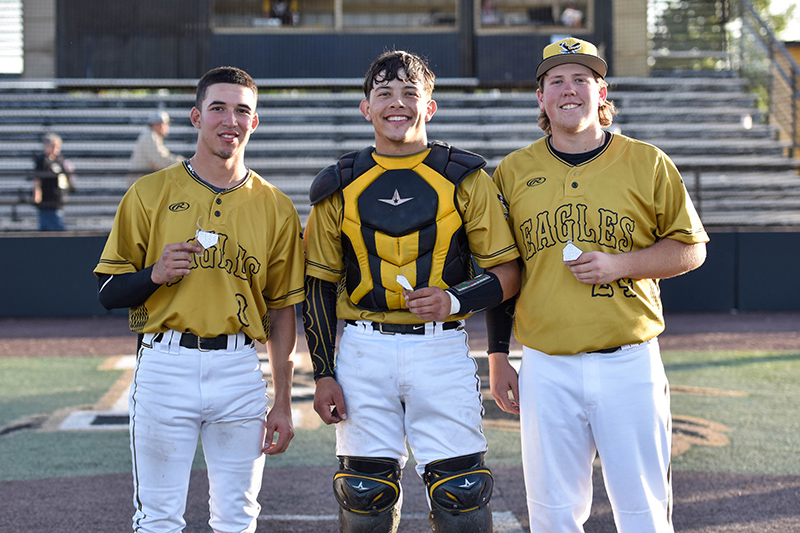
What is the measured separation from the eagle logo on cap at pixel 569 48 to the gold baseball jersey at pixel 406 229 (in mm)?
597

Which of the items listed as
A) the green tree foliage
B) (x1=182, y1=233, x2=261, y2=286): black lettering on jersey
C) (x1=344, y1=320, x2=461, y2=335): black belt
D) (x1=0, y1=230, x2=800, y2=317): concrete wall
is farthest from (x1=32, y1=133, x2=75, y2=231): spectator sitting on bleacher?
the green tree foliage

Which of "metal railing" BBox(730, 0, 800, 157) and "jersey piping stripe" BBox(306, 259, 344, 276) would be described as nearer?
"jersey piping stripe" BBox(306, 259, 344, 276)

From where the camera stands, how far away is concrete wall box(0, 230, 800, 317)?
1050cm

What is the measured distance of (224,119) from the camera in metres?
3.00

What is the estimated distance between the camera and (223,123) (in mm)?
3002

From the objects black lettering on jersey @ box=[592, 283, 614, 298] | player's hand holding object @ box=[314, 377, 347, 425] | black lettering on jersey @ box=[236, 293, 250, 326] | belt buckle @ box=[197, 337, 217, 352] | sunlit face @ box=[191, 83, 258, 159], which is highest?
sunlit face @ box=[191, 83, 258, 159]

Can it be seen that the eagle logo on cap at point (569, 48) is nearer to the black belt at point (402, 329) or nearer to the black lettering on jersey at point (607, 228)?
the black lettering on jersey at point (607, 228)

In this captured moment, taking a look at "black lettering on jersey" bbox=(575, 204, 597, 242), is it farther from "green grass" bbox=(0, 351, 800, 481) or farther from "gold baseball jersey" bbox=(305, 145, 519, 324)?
"green grass" bbox=(0, 351, 800, 481)

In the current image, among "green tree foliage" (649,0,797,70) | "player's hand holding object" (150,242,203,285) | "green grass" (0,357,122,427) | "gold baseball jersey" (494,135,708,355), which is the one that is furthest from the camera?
"green tree foliage" (649,0,797,70)

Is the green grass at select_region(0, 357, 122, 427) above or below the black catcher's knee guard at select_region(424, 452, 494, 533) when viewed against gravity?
below

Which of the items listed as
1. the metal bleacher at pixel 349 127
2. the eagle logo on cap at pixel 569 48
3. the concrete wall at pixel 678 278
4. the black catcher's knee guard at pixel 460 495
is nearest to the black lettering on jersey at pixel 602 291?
the black catcher's knee guard at pixel 460 495

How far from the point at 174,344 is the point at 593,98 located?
1.93 m

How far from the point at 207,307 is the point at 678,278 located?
9.21 metres

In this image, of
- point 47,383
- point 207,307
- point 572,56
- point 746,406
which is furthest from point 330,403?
point 47,383
